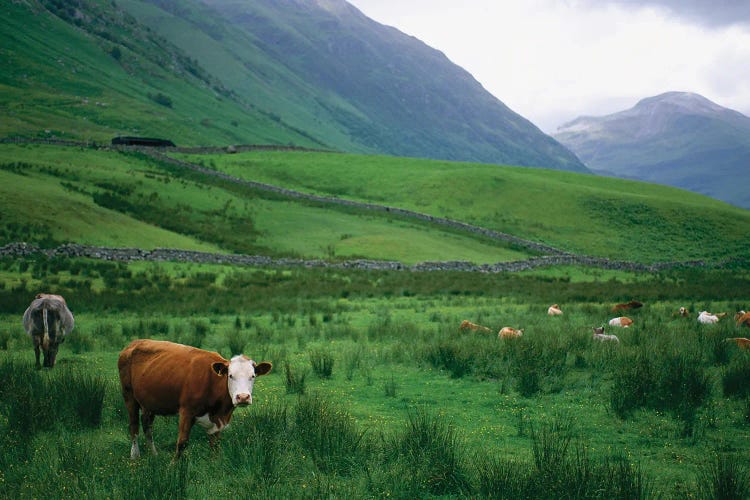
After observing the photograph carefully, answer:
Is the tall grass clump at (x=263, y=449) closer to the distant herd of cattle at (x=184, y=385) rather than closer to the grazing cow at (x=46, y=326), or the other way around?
the distant herd of cattle at (x=184, y=385)

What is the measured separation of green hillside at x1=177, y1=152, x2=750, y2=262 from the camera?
68.4 m

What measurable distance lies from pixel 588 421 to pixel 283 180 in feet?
244

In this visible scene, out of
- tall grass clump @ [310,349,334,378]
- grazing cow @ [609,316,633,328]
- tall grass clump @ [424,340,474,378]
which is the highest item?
grazing cow @ [609,316,633,328]

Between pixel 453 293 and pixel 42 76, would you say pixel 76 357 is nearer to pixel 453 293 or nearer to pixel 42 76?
pixel 453 293

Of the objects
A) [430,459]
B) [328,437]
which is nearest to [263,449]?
[328,437]

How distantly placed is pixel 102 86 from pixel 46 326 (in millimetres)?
138269

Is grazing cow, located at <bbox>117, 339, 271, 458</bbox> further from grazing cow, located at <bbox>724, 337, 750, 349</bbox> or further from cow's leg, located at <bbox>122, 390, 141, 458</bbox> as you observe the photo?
grazing cow, located at <bbox>724, 337, 750, 349</bbox>

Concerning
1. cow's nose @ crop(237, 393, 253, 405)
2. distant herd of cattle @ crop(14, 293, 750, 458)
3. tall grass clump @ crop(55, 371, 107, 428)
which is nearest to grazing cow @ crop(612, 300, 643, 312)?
distant herd of cattle @ crop(14, 293, 750, 458)

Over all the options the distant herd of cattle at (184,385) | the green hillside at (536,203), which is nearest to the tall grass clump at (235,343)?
the distant herd of cattle at (184,385)

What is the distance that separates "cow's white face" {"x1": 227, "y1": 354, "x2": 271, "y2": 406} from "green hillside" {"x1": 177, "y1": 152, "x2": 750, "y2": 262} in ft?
204

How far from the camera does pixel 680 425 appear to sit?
891cm

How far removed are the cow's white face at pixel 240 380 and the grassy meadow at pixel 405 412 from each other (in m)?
0.75

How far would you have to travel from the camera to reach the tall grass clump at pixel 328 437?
24.0 feet

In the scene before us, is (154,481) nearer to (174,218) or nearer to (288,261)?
(288,261)
